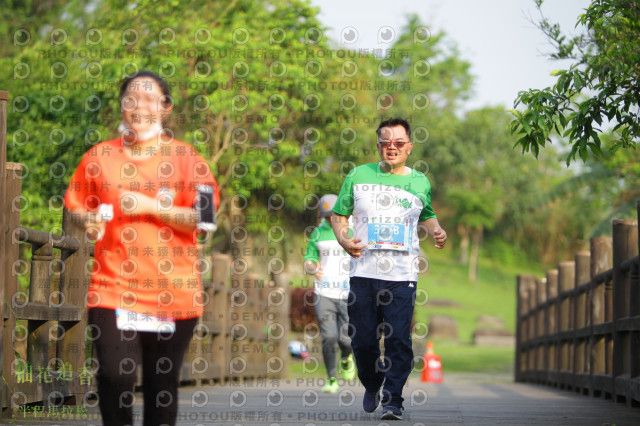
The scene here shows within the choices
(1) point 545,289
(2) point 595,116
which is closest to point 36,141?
(1) point 545,289

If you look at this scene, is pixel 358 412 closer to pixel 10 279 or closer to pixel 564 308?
pixel 10 279

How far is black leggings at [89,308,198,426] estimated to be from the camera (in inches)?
159

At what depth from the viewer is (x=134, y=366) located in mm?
4070

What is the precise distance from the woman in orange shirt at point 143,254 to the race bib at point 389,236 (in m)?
2.51

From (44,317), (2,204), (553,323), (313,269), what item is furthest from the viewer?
(553,323)

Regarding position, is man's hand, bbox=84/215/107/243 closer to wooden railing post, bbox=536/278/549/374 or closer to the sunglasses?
the sunglasses

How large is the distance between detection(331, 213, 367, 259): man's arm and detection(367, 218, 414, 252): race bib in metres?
0.13

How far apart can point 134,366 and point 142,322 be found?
179 millimetres

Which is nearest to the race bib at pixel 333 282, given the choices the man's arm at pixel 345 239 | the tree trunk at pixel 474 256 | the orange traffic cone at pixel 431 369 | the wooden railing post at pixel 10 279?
the man's arm at pixel 345 239

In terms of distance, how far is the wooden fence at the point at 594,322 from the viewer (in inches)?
340

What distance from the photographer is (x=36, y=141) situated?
15047 millimetres

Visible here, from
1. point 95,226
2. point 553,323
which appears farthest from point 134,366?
point 553,323

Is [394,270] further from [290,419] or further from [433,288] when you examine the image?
[433,288]

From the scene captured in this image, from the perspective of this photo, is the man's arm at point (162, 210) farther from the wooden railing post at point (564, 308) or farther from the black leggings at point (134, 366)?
the wooden railing post at point (564, 308)
